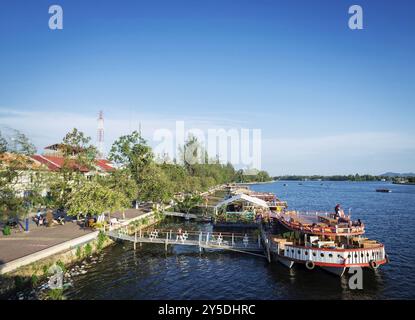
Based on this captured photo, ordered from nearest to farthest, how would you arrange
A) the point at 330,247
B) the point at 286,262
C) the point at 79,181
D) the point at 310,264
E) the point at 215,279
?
the point at 330,247 < the point at 310,264 < the point at 215,279 < the point at 286,262 < the point at 79,181

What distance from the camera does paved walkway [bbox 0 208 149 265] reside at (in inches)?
984

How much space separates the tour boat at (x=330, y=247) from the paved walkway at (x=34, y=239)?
21.1m

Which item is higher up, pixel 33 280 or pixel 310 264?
pixel 310 264

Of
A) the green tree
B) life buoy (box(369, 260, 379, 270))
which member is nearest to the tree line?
the green tree

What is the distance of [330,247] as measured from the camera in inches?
985

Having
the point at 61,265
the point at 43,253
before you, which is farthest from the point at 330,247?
the point at 43,253

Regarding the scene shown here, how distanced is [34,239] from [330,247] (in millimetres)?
27501

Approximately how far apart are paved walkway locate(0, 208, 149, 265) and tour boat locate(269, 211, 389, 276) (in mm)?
21075

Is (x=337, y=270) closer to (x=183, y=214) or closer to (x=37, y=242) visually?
(x=37, y=242)

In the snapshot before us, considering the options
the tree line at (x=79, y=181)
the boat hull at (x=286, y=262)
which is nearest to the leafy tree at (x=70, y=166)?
the tree line at (x=79, y=181)

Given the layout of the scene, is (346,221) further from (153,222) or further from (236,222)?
(153,222)

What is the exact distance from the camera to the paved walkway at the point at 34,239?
25000 millimetres

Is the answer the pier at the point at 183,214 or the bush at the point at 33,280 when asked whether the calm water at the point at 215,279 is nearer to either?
the bush at the point at 33,280

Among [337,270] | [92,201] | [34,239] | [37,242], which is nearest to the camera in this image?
[337,270]
